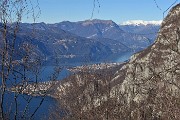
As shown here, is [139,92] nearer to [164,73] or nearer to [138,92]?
[138,92]

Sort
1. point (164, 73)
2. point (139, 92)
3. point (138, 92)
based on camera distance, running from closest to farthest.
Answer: point (164, 73), point (138, 92), point (139, 92)

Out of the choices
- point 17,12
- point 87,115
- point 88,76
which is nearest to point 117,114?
point 87,115

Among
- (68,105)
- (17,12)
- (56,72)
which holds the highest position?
(17,12)

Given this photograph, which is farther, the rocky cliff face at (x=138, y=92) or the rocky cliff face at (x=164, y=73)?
the rocky cliff face at (x=138, y=92)

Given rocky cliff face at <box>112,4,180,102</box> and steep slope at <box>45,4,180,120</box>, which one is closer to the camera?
rocky cliff face at <box>112,4,180,102</box>

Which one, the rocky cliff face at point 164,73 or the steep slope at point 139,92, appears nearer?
the rocky cliff face at point 164,73

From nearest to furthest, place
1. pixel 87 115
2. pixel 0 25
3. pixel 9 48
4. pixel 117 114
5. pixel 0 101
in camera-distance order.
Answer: pixel 0 101 → pixel 9 48 → pixel 0 25 → pixel 117 114 → pixel 87 115

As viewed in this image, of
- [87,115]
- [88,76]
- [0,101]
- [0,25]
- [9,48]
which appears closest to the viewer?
[0,101]

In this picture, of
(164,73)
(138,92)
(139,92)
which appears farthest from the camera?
(139,92)

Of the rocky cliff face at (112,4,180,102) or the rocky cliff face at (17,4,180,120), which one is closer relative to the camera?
the rocky cliff face at (112,4,180,102)

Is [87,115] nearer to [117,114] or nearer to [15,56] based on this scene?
[117,114]

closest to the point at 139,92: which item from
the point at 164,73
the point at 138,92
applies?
the point at 138,92
